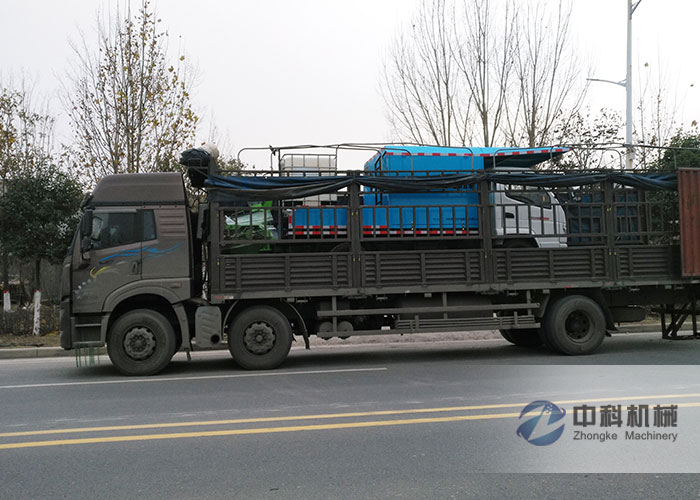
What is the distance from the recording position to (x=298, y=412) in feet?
19.6

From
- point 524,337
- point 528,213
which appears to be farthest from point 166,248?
point 524,337

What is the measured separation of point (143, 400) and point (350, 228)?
13.1 ft

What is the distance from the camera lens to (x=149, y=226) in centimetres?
877

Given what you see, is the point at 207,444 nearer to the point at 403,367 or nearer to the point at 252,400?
the point at 252,400

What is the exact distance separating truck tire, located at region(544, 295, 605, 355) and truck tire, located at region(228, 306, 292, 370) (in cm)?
437

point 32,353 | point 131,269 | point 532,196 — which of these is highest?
point 532,196

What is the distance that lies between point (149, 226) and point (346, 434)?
16.7 feet

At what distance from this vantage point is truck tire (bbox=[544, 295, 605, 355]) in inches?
380

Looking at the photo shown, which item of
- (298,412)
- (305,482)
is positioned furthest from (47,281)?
(305,482)

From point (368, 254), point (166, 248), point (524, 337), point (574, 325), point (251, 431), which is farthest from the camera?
point (524, 337)

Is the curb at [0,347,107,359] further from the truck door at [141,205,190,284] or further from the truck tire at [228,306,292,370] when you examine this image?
the truck tire at [228,306,292,370]

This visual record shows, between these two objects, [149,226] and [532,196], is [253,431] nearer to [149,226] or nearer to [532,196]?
[149,226]

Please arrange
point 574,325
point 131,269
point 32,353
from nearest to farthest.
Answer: point 131,269
point 574,325
point 32,353

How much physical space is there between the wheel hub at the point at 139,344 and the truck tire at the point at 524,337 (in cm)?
654
